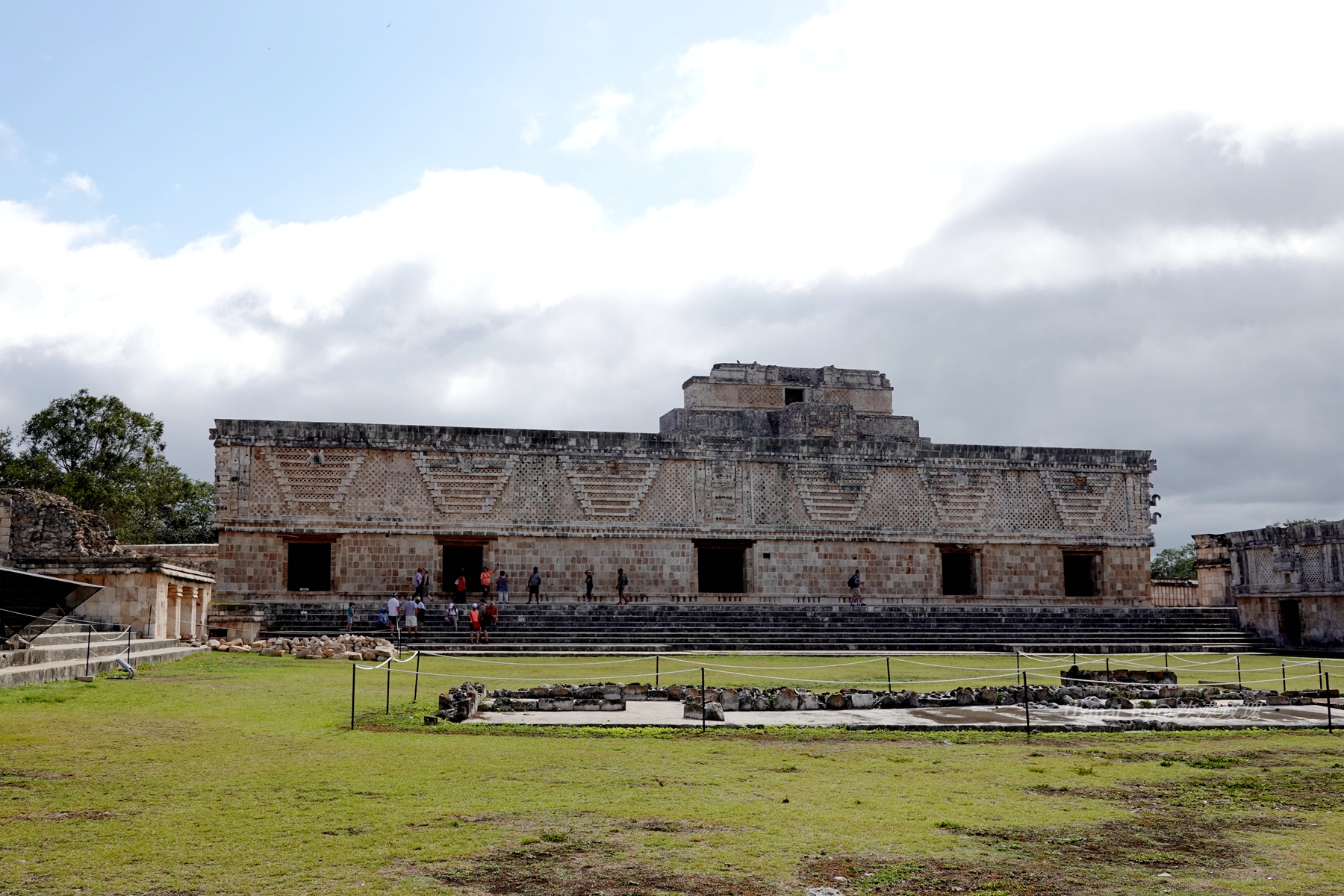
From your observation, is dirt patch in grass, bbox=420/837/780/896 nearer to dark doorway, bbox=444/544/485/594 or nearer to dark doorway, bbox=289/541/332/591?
dark doorway, bbox=444/544/485/594

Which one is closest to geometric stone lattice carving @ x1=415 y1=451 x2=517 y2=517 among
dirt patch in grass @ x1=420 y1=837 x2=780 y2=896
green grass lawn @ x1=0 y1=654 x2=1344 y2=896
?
green grass lawn @ x1=0 y1=654 x2=1344 y2=896

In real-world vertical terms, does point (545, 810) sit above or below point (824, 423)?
below

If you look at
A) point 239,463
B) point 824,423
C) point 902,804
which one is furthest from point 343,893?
point 824,423

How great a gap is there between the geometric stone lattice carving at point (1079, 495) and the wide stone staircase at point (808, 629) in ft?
10.1

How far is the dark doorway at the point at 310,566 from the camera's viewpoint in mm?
22953

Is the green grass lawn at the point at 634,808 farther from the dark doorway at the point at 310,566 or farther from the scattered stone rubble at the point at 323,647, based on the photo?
the dark doorway at the point at 310,566

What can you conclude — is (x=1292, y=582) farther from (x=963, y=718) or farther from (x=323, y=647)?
(x=323, y=647)

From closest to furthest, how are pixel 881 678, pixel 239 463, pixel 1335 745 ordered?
pixel 1335 745 < pixel 881 678 < pixel 239 463

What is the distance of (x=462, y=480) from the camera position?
23344 millimetres

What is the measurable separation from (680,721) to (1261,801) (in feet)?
15.1

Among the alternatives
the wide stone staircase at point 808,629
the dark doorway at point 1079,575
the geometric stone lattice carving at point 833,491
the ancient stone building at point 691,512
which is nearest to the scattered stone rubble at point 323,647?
the wide stone staircase at point 808,629

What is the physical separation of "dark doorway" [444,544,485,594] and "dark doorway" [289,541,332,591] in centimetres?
247

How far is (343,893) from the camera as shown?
4156mm

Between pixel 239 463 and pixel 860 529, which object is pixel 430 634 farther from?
pixel 860 529
